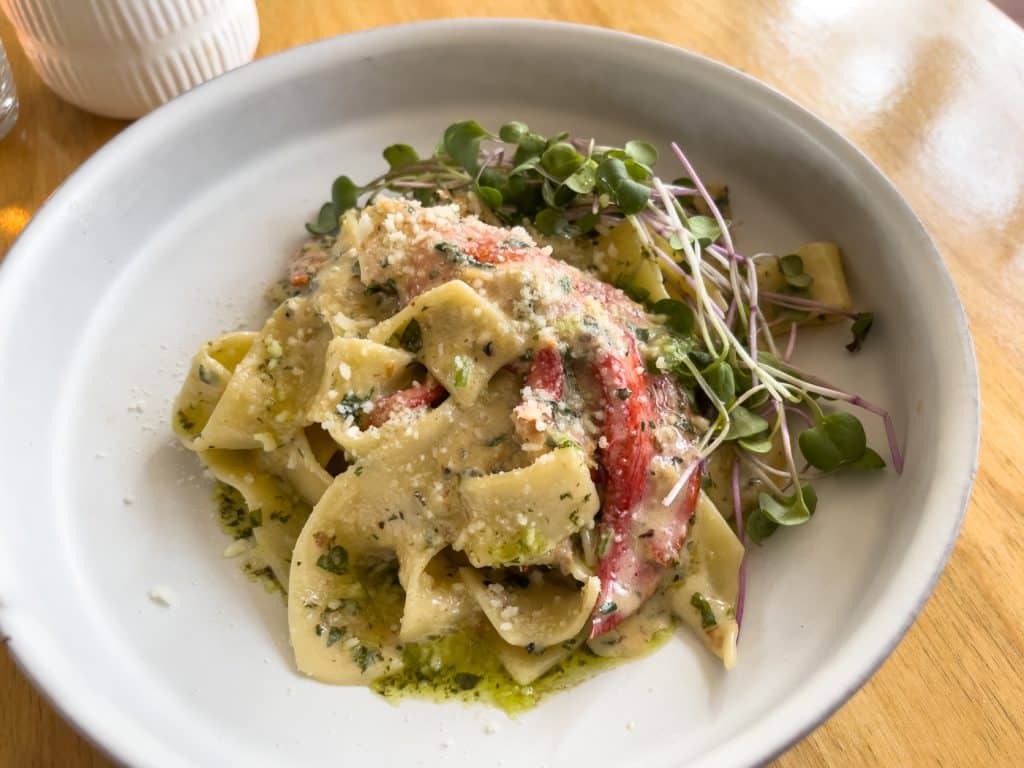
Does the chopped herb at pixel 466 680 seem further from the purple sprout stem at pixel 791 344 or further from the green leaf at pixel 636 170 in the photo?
the green leaf at pixel 636 170

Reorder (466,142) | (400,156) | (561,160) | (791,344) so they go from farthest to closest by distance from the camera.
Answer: (400,156) < (466,142) < (561,160) < (791,344)

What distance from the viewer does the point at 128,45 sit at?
9.26ft

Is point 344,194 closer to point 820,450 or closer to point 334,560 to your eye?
point 334,560

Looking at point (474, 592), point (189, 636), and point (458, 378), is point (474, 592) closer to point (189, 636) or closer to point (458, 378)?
point (458, 378)

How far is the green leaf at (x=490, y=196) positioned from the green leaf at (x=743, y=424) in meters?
0.89

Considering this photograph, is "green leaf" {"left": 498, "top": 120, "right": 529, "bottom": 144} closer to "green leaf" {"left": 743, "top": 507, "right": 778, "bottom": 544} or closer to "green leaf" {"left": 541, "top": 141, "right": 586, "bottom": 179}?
"green leaf" {"left": 541, "top": 141, "right": 586, "bottom": 179}

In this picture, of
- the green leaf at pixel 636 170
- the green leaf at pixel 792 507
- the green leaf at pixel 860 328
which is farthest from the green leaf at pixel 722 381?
the green leaf at pixel 636 170

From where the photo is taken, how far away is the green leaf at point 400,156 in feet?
9.02

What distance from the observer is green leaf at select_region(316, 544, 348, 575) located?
2.08m

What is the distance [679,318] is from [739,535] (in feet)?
1.93

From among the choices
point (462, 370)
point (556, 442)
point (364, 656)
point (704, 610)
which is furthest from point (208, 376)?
point (704, 610)

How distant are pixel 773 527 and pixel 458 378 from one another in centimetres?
81

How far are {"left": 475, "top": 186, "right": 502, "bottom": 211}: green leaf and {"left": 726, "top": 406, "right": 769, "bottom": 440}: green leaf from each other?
2.91 ft

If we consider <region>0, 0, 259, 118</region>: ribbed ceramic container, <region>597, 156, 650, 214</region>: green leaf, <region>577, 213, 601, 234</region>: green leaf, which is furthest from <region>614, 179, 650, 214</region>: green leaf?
<region>0, 0, 259, 118</region>: ribbed ceramic container
